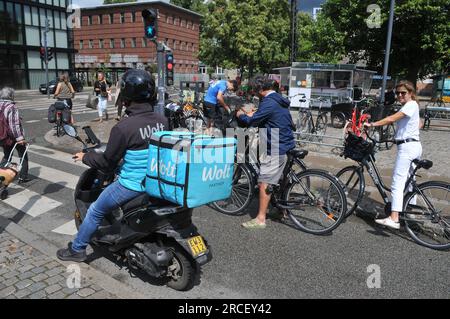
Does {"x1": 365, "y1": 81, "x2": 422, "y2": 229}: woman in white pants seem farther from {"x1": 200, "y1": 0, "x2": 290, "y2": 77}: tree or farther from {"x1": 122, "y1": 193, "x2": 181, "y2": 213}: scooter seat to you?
{"x1": 200, "y1": 0, "x2": 290, "y2": 77}: tree

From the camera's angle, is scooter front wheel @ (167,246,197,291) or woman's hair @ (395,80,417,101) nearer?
scooter front wheel @ (167,246,197,291)

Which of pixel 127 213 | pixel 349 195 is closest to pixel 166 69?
pixel 349 195

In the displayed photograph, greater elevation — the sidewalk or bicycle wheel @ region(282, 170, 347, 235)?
bicycle wheel @ region(282, 170, 347, 235)

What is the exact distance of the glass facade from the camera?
35.2 metres

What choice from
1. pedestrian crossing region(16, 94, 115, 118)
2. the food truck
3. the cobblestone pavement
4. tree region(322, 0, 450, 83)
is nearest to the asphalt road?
the cobblestone pavement

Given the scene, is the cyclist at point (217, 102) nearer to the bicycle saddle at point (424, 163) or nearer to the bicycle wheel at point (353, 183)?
the bicycle wheel at point (353, 183)

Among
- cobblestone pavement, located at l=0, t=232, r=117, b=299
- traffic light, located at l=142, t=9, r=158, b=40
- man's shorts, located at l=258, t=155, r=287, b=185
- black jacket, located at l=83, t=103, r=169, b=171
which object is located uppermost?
traffic light, located at l=142, t=9, r=158, b=40

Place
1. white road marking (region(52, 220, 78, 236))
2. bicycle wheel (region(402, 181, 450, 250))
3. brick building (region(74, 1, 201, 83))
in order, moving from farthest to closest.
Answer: brick building (region(74, 1, 201, 83)), white road marking (region(52, 220, 78, 236)), bicycle wheel (region(402, 181, 450, 250))

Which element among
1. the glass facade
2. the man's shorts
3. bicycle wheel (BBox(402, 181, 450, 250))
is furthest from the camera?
the glass facade

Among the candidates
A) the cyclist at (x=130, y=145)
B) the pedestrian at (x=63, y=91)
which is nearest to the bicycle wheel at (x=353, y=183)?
the cyclist at (x=130, y=145)

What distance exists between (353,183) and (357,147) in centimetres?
53

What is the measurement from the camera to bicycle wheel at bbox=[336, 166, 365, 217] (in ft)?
16.1

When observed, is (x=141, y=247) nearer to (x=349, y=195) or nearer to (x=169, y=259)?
(x=169, y=259)
